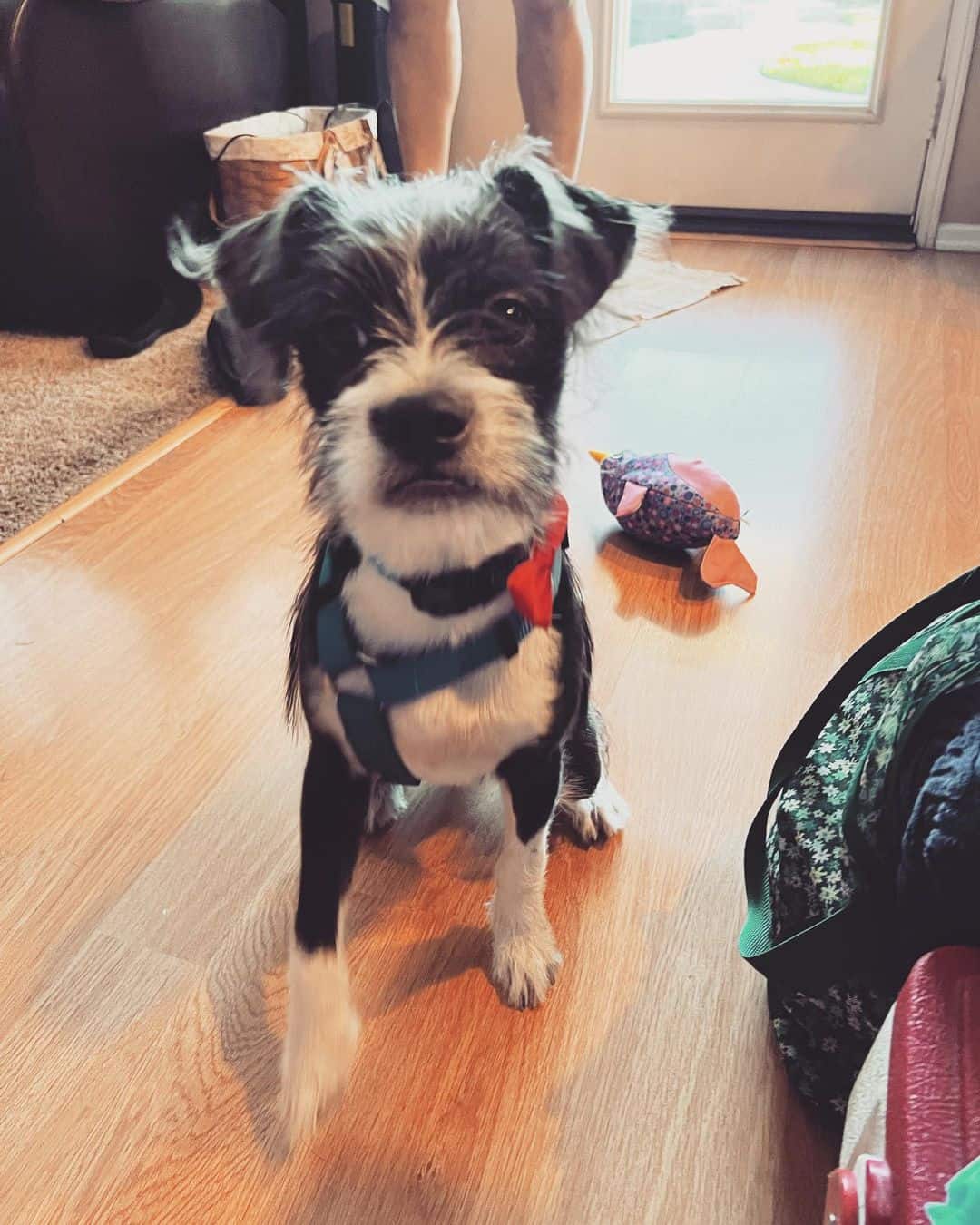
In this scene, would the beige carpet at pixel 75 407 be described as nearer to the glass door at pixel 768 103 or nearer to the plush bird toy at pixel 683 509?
the plush bird toy at pixel 683 509

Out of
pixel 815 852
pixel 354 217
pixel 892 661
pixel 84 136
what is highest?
pixel 354 217

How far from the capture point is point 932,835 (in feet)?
2.46

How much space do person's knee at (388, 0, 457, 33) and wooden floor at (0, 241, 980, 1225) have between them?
1156 mm

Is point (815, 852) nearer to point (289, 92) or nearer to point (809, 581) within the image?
point (809, 581)

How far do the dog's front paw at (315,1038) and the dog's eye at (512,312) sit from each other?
0.57 meters

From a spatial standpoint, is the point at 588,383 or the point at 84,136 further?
the point at 84,136

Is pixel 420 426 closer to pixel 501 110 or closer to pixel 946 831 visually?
pixel 946 831

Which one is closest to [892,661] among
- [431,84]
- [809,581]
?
[809,581]

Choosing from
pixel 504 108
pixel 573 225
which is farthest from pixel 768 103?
pixel 573 225

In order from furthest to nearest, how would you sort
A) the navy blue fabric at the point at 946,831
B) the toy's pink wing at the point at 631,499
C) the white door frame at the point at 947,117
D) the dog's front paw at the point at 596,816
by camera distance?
the white door frame at the point at 947,117, the toy's pink wing at the point at 631,499, the dog's front paw at the point at 596,816, the navy blue fabric at the point at 946,831

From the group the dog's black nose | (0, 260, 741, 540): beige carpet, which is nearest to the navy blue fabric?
the dog's black nose

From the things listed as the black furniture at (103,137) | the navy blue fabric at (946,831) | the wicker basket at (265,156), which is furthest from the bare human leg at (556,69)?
the navy blue fabric at (946,831)

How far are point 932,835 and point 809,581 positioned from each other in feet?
3.44

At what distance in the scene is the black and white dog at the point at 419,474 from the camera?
2.71 ft
